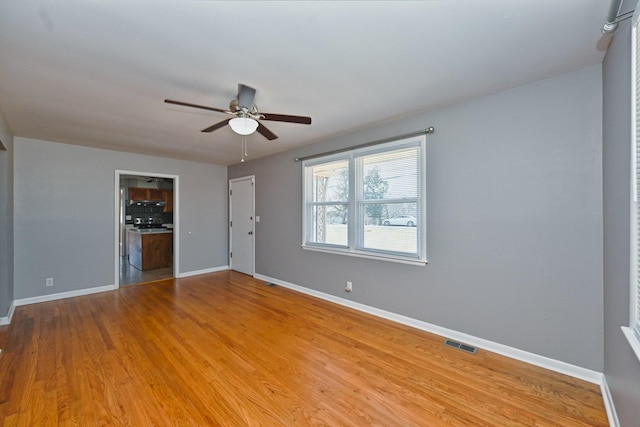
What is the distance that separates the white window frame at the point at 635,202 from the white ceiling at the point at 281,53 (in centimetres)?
41

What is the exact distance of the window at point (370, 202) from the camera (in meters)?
3.06

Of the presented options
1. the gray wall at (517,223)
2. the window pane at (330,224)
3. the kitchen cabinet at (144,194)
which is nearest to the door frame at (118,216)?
the window pane at (330,224)

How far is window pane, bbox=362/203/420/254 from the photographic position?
3094 mm

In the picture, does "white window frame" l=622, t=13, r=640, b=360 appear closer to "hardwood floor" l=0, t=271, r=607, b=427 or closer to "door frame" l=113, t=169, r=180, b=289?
"hardwood floor" l=0, t=271, r=607, b=427

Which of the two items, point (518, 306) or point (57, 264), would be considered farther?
point (57, 264)

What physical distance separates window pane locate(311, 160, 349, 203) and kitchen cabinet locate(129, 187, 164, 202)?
5.96 metres

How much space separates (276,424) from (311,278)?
2.61m

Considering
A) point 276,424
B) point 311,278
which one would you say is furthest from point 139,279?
point 276,424

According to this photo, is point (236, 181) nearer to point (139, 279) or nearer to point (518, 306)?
point (139, 279)

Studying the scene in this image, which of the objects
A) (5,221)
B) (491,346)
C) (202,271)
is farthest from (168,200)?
(491,346)

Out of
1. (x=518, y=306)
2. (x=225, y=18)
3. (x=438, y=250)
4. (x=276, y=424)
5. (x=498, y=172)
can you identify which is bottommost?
(x=276, y=424)

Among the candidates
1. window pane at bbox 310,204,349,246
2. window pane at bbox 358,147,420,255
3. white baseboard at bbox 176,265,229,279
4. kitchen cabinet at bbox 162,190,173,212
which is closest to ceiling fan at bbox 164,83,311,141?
window pane at bbox 358,147,420,255

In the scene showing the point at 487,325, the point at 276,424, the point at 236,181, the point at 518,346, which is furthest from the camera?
the point at 236,181

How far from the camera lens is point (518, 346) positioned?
2.38m
